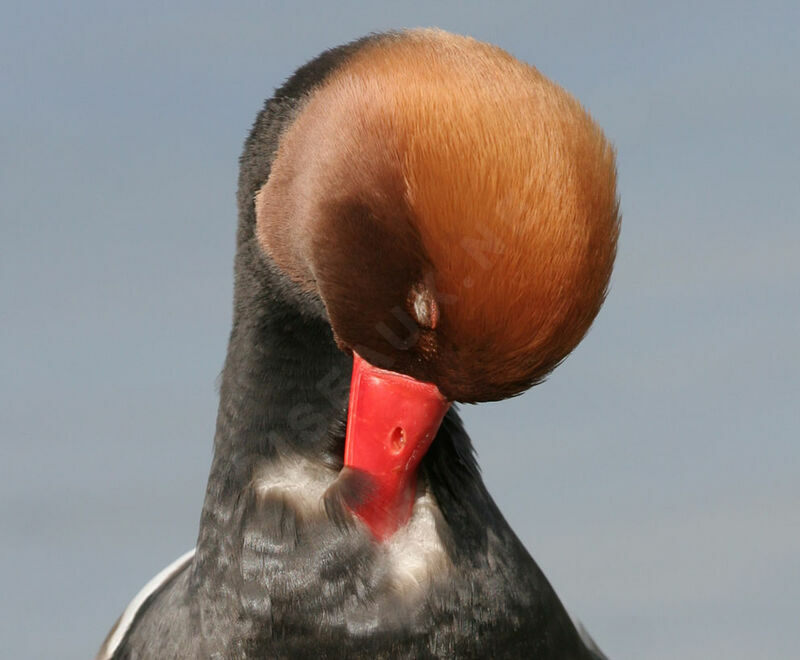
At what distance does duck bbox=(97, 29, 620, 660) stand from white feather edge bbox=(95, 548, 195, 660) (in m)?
0.31

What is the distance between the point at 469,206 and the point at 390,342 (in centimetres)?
42

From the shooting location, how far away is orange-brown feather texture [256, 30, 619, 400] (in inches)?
108

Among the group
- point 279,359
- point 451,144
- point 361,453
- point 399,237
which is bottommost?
point 361,453

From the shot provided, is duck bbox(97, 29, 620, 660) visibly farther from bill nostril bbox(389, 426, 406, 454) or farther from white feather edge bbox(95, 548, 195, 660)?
white feather edge bbox(95, 548, 195, 660)

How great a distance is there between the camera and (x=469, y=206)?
275cm

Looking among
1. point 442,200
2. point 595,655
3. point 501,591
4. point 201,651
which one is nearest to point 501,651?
point 501,591

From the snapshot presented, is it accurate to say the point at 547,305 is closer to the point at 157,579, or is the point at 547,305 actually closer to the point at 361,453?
the point at 361,453

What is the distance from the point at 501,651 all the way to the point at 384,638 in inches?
12.1

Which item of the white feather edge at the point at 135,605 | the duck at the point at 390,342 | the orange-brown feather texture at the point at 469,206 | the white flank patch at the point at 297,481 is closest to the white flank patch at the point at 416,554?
the duck at the point at 390,342

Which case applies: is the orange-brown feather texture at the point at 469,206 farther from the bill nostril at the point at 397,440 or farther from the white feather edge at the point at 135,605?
the white feather edge at the point at 135,605

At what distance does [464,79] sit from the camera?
293 cm

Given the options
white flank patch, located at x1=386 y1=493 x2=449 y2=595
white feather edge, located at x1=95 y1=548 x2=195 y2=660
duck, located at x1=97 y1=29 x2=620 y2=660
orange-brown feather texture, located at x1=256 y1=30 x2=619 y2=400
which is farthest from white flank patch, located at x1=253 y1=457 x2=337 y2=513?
white feather edge, located at x1=95 y1=548 x2=195 y2=660

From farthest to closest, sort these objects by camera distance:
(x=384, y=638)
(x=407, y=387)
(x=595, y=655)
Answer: (x=595, y=655) < (x=384, y=638) < (x=407, y=387)

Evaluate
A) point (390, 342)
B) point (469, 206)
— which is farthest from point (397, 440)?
point (469, 206)
